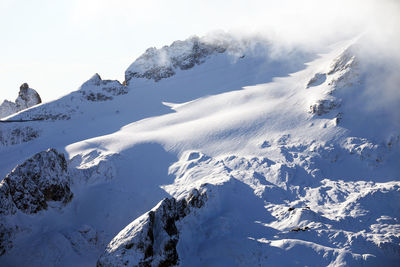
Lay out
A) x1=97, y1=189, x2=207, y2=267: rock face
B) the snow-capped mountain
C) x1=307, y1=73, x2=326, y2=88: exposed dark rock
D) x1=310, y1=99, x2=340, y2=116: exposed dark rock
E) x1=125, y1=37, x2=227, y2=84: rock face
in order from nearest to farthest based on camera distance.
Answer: x1=97, y1=189, x2=207, y2=267: rock face, the snow-capped mountain, x1=310, y1=99, x2=340, y2=116: exposed dark rock, x1=307, y1=73, x2=326, y2=88: exposed dark rock, x1=125, y1=37, x2=227, y2=84: rock face

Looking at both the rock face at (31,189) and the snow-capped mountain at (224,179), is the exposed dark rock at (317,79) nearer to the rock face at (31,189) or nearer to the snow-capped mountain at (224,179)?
the snow-capped mountain at (224,179)

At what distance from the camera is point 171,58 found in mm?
51812

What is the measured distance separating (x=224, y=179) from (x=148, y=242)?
705cm

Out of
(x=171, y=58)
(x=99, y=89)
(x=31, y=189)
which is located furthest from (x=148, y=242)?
(x=171, y=58)

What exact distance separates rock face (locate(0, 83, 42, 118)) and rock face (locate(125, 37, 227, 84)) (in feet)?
51.0

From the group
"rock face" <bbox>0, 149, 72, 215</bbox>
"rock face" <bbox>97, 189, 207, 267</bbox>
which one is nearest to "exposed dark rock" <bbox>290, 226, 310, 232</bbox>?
"rock face" <bbox>97, 189, 207, 267</bbox>

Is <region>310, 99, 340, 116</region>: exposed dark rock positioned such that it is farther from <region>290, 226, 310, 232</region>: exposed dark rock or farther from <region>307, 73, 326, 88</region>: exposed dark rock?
<region>290, 226, 310, 232</region>: exposed dark rock

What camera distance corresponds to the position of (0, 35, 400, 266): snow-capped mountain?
43.0 feet

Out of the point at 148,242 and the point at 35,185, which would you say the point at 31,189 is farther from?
the point at 148,242

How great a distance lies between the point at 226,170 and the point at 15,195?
12764 mm

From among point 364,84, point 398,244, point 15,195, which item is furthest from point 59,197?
point 364,84

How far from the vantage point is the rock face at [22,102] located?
46.7 metres

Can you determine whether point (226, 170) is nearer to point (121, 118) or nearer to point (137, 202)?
point (137, 202)

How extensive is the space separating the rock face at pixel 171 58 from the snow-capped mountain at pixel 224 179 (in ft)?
51.4
